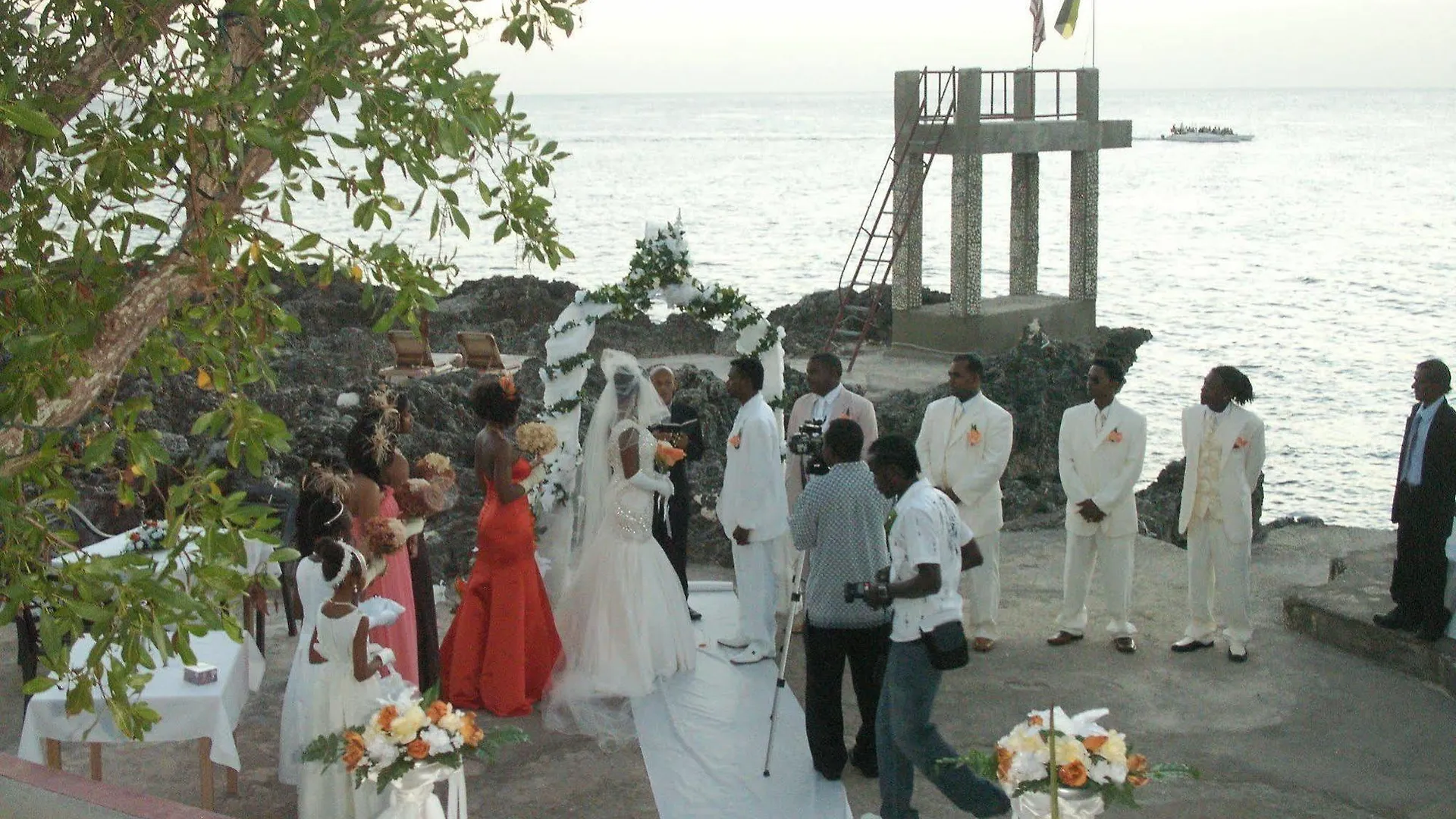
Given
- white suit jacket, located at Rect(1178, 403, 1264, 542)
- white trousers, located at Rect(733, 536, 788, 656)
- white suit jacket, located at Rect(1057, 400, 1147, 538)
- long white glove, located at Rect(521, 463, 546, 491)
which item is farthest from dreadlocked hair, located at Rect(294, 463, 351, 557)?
white suit jacket, located at Rect(1178, 403, 1264, 542)

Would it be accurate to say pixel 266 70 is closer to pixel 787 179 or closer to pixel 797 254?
pixel 797 254

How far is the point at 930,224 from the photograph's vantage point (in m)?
86.8

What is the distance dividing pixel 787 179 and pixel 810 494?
110m

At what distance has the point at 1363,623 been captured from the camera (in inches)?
387

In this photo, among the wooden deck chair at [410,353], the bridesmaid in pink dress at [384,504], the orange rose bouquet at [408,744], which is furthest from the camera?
the wooden deck chair at [410,353]

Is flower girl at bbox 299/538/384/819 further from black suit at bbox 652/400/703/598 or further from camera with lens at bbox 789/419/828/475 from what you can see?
black suit at bbox 652/400/703/598

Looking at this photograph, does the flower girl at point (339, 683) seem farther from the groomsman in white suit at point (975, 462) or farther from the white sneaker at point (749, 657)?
the groomsman in white suit at point (975, 462)

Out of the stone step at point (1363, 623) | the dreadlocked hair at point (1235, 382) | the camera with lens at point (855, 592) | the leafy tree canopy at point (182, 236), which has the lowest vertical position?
the stone step at point (1363, 623)

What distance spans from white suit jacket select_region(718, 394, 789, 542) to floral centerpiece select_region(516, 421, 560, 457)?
1.14m

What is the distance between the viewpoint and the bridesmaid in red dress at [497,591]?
29.0 feet

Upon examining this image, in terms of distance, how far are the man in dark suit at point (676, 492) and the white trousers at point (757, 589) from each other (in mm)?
464

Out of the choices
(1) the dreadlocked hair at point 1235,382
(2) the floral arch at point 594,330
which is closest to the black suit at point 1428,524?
(1) the dreadlocked hair at point 1235,382

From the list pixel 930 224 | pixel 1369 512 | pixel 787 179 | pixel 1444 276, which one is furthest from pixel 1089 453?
pixel 787 179

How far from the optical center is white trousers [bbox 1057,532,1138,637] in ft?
33.0
